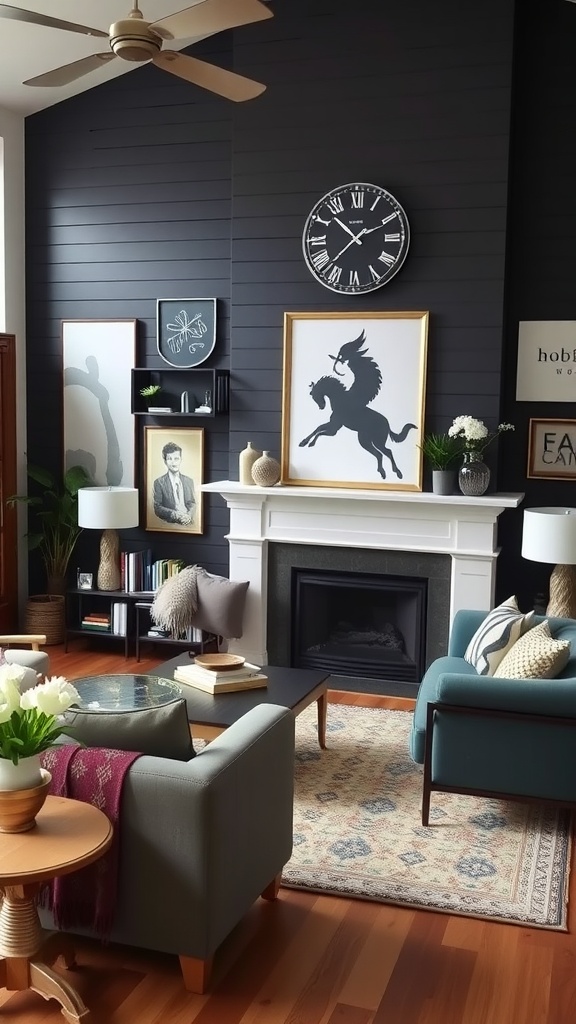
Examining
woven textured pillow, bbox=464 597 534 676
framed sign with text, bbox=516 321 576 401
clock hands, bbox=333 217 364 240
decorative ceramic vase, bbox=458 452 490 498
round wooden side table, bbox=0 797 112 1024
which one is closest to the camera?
round wooden side table, bbox=0 797 112 1024

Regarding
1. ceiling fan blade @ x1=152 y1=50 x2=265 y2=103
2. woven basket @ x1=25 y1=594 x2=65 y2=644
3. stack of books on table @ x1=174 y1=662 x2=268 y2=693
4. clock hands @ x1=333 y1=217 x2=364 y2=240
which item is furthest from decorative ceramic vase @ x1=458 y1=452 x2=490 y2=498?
woven basket @ x1=25 y1=594 x2=65 y2=644

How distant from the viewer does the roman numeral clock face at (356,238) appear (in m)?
5.67

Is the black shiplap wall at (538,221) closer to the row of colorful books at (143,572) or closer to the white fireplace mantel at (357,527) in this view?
the white fireplace mantel at (357,527)

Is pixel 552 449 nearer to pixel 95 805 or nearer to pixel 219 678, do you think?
pixel 219 678

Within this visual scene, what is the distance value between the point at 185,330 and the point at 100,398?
784 mm

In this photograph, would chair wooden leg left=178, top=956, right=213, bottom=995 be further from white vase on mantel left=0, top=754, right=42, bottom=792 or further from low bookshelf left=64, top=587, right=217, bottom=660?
low bookshelf left=64, top=587, right=217, bottom=660

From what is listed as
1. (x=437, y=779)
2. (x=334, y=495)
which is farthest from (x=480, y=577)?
(x=437, y=779)

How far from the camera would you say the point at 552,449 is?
572 centimetres

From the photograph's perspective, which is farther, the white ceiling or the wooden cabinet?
the wooden cabinet

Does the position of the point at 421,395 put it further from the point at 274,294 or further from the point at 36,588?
the point at 36,588

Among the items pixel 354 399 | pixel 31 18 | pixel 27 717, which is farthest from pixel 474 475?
pixel 27 717

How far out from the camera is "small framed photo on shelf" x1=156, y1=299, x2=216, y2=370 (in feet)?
20.7

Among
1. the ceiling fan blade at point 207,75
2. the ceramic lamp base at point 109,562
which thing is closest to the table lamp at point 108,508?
the ceramic lamp base at point 109,562

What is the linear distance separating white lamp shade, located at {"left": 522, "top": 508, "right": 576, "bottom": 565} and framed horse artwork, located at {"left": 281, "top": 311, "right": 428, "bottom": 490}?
0.96 m
